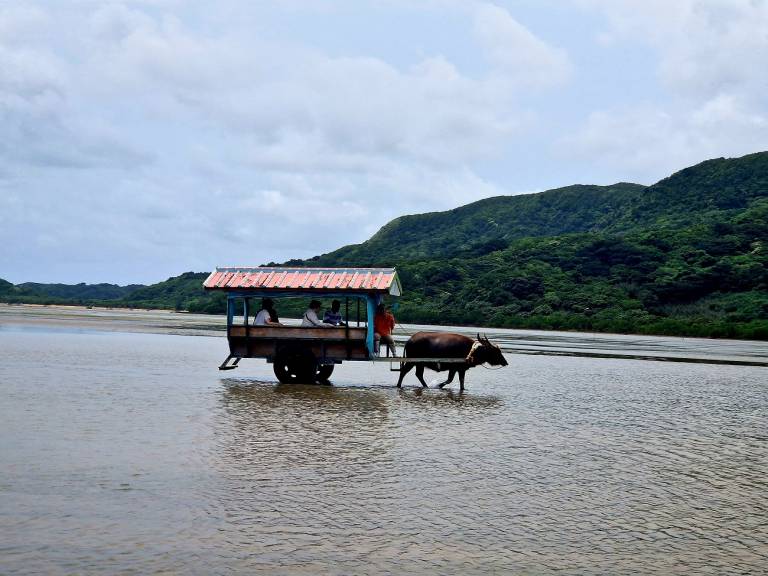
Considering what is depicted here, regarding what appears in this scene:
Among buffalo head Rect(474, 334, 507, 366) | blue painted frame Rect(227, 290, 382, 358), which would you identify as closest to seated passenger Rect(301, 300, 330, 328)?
blue painted frame Rect(227, 290, 382, 358)

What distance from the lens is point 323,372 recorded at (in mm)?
23500

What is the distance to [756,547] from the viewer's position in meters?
7.84

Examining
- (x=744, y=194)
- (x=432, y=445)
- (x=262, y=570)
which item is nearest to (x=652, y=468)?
(x=432, y=445)

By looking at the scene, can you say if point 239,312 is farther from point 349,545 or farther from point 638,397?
point 349,545

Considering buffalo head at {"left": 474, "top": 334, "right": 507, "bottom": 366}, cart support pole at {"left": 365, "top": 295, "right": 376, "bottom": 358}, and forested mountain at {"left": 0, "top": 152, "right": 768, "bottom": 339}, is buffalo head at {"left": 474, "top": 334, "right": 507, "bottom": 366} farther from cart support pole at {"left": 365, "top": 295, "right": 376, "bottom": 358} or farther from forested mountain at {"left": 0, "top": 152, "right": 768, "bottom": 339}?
forested mountain at {"left": 0, "top": 152, "right": 768, "bottom": 339}

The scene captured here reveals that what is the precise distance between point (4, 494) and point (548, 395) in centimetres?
1488

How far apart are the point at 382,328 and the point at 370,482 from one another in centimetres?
1237

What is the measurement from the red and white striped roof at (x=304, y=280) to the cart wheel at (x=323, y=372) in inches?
101

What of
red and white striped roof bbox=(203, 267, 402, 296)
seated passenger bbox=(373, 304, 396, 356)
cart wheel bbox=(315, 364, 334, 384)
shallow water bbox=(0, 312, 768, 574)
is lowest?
shallow water bbox=(0, 312, 768, 574)

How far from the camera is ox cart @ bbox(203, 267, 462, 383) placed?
21875 mm

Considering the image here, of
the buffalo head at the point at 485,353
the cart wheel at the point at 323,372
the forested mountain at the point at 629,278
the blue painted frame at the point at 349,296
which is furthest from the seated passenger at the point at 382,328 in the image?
the forested mountain at the point at 629,278

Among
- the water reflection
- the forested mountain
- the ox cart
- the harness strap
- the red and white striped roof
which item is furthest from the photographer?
the forested mountain

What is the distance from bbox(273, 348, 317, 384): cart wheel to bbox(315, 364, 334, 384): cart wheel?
0.80 metres

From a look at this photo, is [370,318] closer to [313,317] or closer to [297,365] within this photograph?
[313,317]
